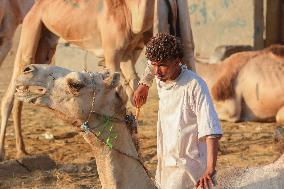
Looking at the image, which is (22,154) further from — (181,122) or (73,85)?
(73,85)

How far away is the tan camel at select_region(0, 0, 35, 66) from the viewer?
8202mm

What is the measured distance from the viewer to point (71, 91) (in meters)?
3.60

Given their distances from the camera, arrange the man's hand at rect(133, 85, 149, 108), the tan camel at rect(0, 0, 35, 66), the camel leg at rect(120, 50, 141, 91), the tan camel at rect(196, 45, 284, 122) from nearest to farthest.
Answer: the man's hand at rect(133, 85, 149, 108) → the camel leg at rect(120, 50, 141, 91) → the tan camel at rect(0, 0, 35, 66) → the tan camel at rect(196, 45, 284, 122)

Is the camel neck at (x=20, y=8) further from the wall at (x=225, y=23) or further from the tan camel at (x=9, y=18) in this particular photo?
the wall at (x=225, y=23)

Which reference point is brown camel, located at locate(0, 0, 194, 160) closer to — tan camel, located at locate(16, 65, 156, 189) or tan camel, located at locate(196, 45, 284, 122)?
tan camel, located at locate(196, 45, 284, 122)

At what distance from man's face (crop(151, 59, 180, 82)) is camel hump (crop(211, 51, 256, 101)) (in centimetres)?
533

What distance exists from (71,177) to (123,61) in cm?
144

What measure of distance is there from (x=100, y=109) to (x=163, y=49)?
0.45 m

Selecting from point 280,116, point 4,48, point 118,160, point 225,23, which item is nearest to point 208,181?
point 118,160

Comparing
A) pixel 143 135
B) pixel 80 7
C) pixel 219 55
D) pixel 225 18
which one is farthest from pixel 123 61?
pixel 225 18

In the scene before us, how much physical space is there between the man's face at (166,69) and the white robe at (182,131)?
0.24 ft

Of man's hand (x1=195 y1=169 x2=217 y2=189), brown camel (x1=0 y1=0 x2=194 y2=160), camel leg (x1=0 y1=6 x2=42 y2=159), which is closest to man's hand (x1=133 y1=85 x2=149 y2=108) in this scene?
man's hand (x1=195 y1=169 x2=217 y2=189)

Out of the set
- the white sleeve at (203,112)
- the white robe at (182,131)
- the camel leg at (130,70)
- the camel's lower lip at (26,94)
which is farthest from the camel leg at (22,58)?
the white sleeve at (203,112)

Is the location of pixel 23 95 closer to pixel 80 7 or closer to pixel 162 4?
pixel 162 4
